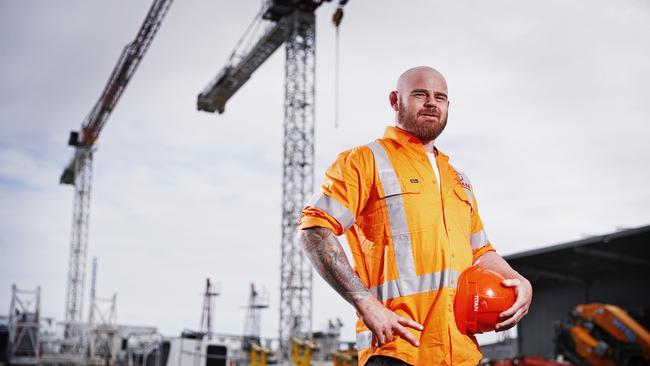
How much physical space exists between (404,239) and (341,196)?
26 cm

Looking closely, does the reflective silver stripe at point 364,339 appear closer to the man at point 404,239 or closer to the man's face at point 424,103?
the man at point 404,239

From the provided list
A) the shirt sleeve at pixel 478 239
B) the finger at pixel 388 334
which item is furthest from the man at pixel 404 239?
the shirt sleeve at pixel 478 239

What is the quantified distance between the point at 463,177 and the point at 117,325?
25.4 metres

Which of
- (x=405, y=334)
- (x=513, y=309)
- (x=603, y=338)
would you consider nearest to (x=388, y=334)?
(x=405, y=334)

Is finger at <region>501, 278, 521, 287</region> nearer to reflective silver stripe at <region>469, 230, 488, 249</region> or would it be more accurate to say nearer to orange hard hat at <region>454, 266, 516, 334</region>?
orange hard hat at <region>454, 266, 516, 334</region>

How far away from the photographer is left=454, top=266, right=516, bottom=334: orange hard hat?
2.29 meters

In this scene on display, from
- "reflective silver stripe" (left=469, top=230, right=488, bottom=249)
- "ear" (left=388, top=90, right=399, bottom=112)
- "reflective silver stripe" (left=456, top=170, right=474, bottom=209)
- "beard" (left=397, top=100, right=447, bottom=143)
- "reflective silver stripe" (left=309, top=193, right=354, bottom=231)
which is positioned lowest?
"reflective silver stripe" (left=469, top=230, right=488, bottom=249)

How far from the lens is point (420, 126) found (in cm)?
257

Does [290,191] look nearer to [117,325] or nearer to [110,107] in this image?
[117,325]

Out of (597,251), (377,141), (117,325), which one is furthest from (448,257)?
(117,325)

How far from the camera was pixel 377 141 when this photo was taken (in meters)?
2.62

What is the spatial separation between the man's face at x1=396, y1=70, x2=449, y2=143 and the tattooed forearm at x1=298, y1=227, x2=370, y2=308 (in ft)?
1.89

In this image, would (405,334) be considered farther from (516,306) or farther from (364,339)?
(516,306)

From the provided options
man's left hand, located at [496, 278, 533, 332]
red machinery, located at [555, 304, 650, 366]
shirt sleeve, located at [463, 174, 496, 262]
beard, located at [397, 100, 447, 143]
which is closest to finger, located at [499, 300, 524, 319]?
man's left hand, located at [496, 278, 533, 332]
